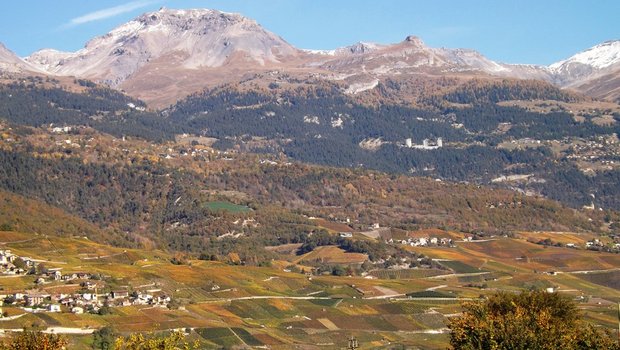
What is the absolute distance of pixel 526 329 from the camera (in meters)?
76.1

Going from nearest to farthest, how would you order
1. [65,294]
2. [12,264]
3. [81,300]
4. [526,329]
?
[526,329] < [81,300] < [65,294] < [12,264]

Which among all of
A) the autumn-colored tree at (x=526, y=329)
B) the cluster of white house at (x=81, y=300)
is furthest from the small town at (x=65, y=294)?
the autumn-colored tree at (x=526, y=329)

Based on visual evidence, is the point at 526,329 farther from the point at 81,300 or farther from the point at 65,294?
the point at 65,294

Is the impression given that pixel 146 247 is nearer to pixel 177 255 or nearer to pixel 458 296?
pixel 177 255

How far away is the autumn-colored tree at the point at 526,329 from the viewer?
74.6m

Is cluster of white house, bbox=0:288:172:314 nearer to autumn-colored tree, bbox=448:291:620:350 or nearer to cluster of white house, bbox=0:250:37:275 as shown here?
cluster of white house, bbox=0:250:37:275

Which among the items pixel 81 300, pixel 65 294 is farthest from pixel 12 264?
pixel 81 300

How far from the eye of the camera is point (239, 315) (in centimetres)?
13062

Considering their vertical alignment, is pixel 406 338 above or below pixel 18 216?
below

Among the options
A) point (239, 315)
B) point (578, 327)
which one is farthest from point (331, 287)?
point (578, 327)

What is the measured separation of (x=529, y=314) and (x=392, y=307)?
5616cm

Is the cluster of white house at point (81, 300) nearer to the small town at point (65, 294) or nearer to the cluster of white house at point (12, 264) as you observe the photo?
the small town at point (65, 294)

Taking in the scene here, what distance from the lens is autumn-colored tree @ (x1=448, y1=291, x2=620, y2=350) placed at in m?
74.6

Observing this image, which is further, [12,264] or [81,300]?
[12,264]
